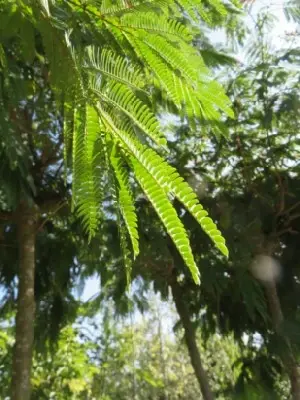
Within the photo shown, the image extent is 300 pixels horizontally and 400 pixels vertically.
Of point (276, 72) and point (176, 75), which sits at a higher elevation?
point (276, 72)

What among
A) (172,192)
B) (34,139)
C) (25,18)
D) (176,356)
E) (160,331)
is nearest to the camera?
(172,192)

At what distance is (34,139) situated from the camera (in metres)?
4.43

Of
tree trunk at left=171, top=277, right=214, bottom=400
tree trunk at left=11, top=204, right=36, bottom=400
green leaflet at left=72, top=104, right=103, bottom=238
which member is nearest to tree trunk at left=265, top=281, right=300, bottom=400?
tree trunk at left=171, top=277, right=214, bottom=400

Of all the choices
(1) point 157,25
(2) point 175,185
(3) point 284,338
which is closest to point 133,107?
(2) point 175,185

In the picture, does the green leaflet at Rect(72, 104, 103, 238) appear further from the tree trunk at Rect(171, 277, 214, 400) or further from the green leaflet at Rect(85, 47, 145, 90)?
the tree trunk at Rect(171, 277, 214, 400)

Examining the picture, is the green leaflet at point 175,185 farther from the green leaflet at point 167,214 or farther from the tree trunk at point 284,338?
the tree trunk at point 284,338

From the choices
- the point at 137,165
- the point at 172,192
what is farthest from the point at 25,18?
the point at 172,192

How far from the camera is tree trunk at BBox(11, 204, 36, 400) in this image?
132 inches

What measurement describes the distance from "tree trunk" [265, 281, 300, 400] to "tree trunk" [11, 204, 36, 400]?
72.9 inches

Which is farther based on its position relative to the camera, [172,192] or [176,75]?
[176,75]

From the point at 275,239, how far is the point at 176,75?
3.55 metres

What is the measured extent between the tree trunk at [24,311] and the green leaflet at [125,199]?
8.95 feet

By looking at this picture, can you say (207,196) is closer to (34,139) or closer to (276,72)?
(276,72)

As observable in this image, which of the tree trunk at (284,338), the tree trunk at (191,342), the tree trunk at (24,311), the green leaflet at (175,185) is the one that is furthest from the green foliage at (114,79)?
the tree trunk at (191,342)
